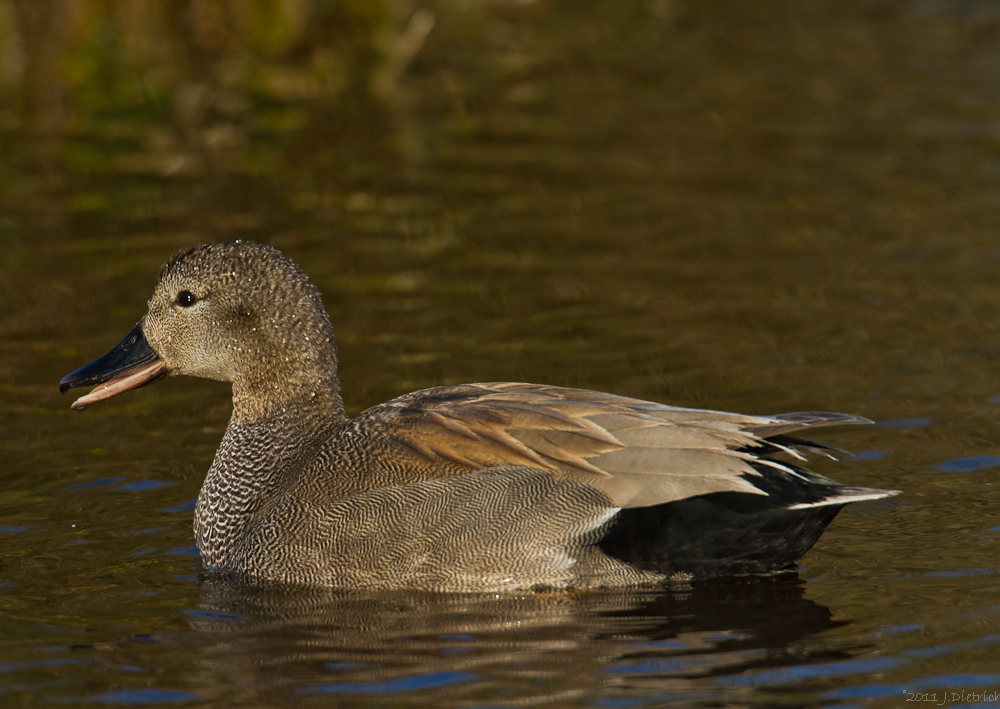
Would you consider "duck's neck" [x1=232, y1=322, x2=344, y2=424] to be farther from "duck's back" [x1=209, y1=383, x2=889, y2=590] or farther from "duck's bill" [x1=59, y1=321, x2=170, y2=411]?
"duck's back" [x1=209, y1=383, x2=889, y2=590]

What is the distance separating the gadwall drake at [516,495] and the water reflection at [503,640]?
0.38 ft

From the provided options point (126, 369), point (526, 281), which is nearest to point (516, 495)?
point (126, 369)

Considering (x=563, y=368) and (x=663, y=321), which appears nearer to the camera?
(x=563, y=368)

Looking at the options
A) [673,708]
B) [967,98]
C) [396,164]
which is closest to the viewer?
[673,708]

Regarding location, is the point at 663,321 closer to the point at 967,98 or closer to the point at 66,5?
the point at 967,98

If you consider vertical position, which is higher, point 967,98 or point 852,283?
point 967,98

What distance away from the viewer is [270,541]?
249 inches

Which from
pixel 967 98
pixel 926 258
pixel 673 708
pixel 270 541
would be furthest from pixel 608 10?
pixel 673 708

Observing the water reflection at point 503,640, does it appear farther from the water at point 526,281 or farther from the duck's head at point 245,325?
the duck's head at point 245,325

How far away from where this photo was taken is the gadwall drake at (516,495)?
5.78 meters

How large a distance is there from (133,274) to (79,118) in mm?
4060

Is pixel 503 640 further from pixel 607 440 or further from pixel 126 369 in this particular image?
pixel 126 369

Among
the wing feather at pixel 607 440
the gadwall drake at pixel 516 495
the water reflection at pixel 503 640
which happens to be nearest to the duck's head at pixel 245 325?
the gadwall drake at pixel 516 495

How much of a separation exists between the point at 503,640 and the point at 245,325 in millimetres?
2101
